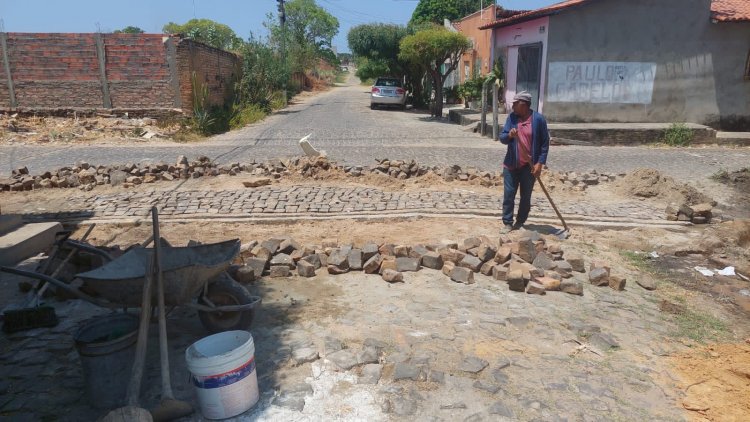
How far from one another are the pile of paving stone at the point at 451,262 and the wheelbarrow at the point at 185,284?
876 mm

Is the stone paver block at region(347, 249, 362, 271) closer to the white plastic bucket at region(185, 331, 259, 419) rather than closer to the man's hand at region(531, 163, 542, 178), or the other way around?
the white plastic bucket at region(185, 331, 259, 419)

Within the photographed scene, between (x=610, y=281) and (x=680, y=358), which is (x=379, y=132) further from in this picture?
(x=680, y=358)

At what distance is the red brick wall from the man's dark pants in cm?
1435

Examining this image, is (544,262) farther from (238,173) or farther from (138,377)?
(238,173)

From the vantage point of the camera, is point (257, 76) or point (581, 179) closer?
point (581, 179)

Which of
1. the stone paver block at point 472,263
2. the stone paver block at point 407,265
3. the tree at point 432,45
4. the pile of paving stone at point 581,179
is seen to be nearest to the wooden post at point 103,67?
the tree at point 432,45

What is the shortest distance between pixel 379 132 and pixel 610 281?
12799 millimetres

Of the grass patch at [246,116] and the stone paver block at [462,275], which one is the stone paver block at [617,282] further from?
the grass patch at [246,116]

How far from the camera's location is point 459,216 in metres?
7.53

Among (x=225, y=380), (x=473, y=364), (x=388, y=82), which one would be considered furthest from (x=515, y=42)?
(x=225, y=380)

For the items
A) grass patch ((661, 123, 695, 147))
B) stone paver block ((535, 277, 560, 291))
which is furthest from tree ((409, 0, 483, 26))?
stone paver block ((535, 277, 560, 291))

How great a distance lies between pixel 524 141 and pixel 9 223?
6.59 metres

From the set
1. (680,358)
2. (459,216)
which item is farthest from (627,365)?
(459,216)

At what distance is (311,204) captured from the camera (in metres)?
8.12
